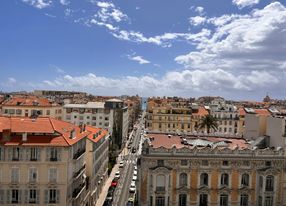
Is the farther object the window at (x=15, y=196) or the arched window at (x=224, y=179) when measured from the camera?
the arched window at (x=224, y=179)

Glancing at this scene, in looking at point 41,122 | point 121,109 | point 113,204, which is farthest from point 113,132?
point 41,122

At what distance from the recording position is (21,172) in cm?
5375

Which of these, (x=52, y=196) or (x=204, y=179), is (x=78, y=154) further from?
(x=204, y=179)

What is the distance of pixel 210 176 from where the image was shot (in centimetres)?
5556

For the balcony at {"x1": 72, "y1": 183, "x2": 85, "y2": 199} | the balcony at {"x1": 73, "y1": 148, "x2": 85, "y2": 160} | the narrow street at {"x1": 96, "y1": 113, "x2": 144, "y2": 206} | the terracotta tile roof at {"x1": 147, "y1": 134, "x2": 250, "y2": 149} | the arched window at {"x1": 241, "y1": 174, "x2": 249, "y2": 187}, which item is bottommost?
the narrow street at {"x1": 96, "y1": 113, "x2": 144, "y2": 206}

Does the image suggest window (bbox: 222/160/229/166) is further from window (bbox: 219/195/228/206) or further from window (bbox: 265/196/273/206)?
window (bbox: 265/196/273/206)

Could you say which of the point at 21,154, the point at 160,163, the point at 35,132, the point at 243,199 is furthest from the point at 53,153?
the point at 243,199

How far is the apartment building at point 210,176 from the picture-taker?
54625 millimetres

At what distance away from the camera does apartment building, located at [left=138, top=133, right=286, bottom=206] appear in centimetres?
5462

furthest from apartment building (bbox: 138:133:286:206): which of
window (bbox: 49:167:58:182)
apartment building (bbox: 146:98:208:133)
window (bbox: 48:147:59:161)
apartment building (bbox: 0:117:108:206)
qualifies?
apartment building (bbox: 146:98:208:133)

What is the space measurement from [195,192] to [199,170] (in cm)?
338

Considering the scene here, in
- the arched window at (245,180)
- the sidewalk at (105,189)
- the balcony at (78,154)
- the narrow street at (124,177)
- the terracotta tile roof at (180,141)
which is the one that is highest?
the terracotta tile roof at (180,141)

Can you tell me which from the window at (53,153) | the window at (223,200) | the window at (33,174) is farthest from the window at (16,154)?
the window at (223,200)

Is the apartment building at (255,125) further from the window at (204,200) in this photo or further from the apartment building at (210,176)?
the window at (204,200)
